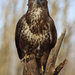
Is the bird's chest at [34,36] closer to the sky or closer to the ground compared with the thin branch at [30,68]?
closer to the sky

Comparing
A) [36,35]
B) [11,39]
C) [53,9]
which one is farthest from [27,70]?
[53,9]

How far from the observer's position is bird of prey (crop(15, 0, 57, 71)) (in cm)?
148

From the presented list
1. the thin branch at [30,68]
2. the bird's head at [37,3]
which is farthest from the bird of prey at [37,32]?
the thin branch at [30,68]

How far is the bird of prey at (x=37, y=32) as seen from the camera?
1480mm

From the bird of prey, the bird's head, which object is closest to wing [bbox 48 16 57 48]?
the bird of prey

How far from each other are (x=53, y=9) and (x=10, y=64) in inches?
101

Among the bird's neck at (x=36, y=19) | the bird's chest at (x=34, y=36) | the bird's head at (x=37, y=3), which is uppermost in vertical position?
the bird's head at (x=37, y=3)

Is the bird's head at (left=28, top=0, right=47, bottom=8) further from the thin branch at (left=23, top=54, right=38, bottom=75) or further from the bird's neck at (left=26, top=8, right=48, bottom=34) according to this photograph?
the thin branch at (left=23, top=54, right=38, bottom=75)

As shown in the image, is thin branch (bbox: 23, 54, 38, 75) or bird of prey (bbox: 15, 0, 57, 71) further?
bird of prey (bbox: 15, 0, 57, 71)

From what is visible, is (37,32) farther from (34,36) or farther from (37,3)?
(37,3)

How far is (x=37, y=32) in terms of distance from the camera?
1.47m

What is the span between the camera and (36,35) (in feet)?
4.83

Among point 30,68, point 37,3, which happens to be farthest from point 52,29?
point 30,68

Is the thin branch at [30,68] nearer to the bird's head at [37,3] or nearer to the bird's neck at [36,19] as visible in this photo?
the bird's neck at [36,19]
